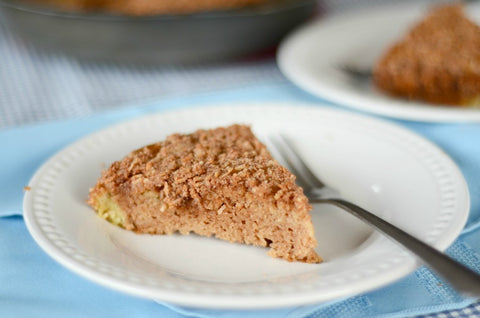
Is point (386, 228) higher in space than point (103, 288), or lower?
higher

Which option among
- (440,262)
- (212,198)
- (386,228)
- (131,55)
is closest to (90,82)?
(131,55)

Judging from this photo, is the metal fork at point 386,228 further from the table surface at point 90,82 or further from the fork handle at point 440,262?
the table surface at point 90,82

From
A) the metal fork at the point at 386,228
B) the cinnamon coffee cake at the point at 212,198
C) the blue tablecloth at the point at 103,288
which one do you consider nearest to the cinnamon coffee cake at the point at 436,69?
the blue tablecloth at the point at 103,288

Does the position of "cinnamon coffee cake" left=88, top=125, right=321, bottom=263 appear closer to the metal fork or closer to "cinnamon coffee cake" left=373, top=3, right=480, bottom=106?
the metal fork

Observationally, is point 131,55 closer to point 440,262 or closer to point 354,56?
point 354,56

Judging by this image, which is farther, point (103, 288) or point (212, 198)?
point (212, 198)

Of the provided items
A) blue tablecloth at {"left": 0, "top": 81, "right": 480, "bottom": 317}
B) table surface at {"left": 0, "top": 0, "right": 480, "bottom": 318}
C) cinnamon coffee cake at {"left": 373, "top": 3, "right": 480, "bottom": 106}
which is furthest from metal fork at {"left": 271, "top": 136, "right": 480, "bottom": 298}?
table surface at {"left": 0, "top": 0, "right": 480, "bottom": 318}

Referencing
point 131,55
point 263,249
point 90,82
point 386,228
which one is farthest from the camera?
point 90,82
